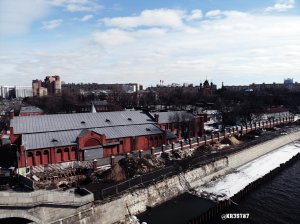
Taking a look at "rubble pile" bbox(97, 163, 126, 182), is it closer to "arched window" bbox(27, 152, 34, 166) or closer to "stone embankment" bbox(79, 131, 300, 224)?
"stone embankment" bbox(79, 131, 300, 224)

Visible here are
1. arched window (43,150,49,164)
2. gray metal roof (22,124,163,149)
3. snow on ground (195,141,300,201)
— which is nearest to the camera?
snow on ground (195,141,300,201)

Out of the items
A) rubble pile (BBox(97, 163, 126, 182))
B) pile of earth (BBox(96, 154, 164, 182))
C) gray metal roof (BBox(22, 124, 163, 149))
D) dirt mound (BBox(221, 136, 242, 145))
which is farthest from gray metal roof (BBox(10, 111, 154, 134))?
dirt mound (BBox(221, 136, 242, 145))

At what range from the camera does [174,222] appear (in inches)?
1043

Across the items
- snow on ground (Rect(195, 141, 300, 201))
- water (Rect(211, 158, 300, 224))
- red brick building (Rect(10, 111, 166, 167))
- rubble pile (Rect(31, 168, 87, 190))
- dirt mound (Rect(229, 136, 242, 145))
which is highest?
red brick building (Rect(10, 111, 166, 167))

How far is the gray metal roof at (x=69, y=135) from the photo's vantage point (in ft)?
127

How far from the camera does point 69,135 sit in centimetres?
4150

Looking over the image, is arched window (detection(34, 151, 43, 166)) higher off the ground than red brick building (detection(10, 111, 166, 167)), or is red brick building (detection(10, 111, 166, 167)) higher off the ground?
red brick building (detection(10, 111, 166, 167))

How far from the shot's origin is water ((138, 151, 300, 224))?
2683cm

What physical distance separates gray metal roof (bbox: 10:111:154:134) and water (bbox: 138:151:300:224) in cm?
1959

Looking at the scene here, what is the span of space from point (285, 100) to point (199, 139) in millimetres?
89466

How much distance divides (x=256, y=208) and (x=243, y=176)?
30.8 feet

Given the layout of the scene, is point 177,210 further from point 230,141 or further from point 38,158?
point 230,141

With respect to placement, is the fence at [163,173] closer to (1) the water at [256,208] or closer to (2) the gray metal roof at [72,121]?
(1) the water at [256,208]

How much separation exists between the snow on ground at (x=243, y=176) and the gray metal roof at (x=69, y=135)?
1457 cm
